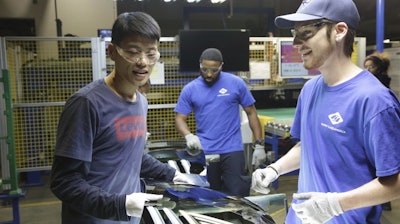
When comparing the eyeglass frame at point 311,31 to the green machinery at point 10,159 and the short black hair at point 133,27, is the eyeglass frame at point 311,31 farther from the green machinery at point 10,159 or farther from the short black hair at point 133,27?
the green machinery at point 10,159

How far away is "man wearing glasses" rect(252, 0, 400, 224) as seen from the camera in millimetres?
1279

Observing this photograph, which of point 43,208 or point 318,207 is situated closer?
point 318,207

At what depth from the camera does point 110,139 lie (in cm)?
139

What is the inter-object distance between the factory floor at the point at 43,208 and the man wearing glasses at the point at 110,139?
94.4 inches

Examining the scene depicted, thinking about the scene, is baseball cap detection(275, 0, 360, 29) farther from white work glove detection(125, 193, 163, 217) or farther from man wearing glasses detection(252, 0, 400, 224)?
white work glove detection(125, 193, 163, 217)

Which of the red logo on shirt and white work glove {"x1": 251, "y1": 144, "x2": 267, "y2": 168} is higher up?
the red logo on shirt

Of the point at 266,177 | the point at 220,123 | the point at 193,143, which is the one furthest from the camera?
the point at 220,123

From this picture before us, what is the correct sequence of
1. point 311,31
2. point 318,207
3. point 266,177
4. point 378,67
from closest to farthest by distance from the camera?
point 318,207 < point 311,31 < point 266,177 < point 378,67

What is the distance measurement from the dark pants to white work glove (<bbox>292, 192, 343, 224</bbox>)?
2.17 meters

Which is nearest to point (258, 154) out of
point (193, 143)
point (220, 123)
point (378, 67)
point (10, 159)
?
point (220, 123)

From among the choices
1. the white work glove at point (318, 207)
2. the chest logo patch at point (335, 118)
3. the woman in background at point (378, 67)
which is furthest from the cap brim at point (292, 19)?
the woman in background at point (378, 67)

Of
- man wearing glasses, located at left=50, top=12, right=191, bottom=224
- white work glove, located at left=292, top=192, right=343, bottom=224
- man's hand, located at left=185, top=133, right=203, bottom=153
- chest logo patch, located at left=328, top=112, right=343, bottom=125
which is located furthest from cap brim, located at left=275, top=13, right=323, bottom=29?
man's hand, located at left=185, top=133, right=203, bottom=153

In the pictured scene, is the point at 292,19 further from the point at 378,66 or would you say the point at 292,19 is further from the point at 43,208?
the point at 43,208

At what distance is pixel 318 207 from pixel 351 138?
0.96ft
